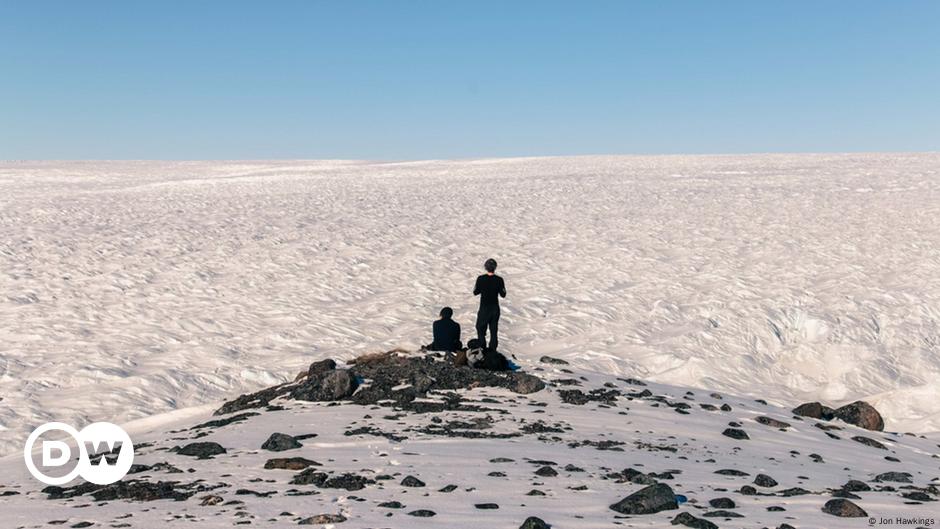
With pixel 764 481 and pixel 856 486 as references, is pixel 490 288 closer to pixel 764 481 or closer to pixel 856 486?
pixel 764 481

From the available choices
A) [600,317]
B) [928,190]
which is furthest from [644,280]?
[928,190]

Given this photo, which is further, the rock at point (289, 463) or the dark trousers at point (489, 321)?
the dark trousers at point (489, 321)

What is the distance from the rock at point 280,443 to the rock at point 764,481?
15.4ft

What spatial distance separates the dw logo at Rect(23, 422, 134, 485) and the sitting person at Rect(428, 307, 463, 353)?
513cm

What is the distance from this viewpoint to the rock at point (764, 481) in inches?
302

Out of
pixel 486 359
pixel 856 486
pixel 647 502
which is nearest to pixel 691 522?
pixel 647 502

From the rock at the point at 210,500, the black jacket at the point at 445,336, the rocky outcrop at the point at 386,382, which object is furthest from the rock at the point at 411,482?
the black jacket at the point at 445,336

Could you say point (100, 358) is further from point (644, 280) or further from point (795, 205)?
point (795, 205)

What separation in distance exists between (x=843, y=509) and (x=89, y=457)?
7471 mm

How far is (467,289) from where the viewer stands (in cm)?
2123

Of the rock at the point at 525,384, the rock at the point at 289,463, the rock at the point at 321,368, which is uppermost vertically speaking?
the rock at the point at 289,463

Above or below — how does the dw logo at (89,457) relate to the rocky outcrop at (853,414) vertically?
above

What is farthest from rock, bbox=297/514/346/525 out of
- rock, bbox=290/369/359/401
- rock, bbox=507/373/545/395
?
rock, bbox=507/373/545/395

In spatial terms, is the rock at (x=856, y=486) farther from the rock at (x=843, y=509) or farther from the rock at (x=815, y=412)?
the rock at (x=815, y=412)
